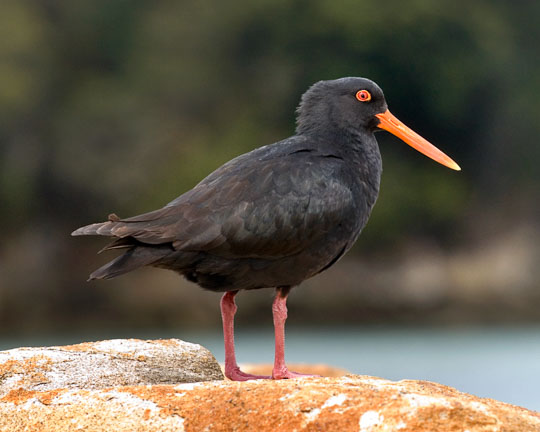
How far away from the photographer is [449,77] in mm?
46562

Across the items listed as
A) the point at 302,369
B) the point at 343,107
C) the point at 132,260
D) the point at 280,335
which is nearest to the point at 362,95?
the point at 343,107

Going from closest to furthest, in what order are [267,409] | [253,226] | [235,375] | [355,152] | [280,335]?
[267,409] → [253,226] → [280,335] → [235,375] → [355,152]

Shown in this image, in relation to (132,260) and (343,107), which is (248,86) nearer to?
(343,107)

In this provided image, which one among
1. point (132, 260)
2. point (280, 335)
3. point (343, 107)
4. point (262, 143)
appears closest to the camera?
point (132, 260)

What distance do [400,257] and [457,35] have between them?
1081 centimetres

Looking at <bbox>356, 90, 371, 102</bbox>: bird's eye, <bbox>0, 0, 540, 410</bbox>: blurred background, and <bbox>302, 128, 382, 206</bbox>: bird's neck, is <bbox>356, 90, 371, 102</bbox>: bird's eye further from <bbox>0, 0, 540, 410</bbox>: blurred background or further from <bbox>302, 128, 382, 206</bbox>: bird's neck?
<bbox>0, 0, 540, 410</bbox>: blurred background

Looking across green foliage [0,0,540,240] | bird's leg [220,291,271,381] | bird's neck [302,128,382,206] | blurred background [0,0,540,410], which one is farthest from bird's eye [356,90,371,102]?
green foliage [0,0,540,240]

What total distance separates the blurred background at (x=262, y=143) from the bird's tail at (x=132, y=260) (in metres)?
29.5

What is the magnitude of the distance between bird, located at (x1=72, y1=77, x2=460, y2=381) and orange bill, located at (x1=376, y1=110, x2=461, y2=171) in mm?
702

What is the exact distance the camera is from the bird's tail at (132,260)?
774cm

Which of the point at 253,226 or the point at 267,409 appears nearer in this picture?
the point at 267,409

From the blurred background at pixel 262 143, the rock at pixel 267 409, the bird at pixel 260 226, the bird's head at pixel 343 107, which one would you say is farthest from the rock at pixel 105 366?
the blurred background at pixel 262 143

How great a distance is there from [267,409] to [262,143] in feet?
129

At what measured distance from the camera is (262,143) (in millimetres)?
45469
